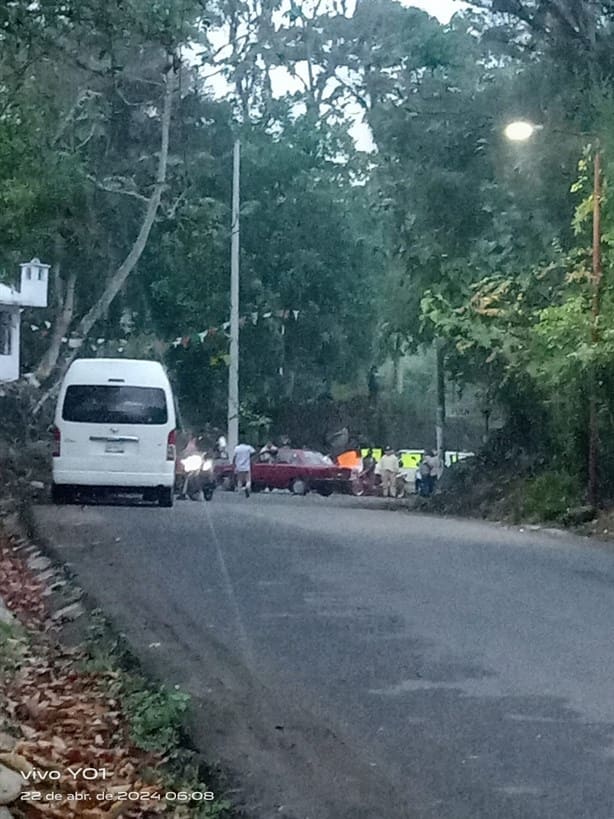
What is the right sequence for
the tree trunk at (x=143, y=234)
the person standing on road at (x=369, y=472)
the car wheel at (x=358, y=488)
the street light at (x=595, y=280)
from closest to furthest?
1. the street light at (x=595, y=280)
2. the tree trunk at (x=143, y=234)
3. the car wheel at (x=358, y=488)
4. the person standing on road at (x=369, y=472)

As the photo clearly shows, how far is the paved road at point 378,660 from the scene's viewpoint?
25.8 ft

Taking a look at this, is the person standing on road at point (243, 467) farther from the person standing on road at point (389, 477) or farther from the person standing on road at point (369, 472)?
the person standing on road at point (369, 472)

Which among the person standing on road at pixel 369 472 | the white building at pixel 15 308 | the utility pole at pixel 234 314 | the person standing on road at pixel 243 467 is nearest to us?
the person standing on road at pixel 243 467

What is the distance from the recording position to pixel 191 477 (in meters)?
31.2

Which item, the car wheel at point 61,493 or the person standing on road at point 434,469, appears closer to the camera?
the car wheel at point 61,493

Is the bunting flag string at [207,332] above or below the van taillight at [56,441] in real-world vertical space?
above

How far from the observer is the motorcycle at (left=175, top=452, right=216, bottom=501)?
31.3 metres

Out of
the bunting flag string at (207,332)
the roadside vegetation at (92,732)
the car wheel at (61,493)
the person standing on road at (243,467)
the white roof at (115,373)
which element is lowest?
the roadside vegetation at (92,732)

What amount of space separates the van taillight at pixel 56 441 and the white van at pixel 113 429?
0.02 metres

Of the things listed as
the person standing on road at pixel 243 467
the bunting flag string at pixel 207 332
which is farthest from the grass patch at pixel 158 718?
the bunting flag string at pixel 207 332

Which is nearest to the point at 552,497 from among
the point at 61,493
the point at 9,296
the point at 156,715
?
the point at 61,493

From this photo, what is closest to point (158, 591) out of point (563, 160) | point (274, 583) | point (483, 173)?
point (274, 583)

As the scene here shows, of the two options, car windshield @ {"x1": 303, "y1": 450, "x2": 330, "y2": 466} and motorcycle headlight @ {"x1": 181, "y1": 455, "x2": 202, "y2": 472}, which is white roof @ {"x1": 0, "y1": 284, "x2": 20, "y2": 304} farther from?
motorcycle headlight @ {"x1": 181, "y1": 455, "x2": 202, "y2": 472}

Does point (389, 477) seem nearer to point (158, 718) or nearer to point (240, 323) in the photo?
point (240, 323)
